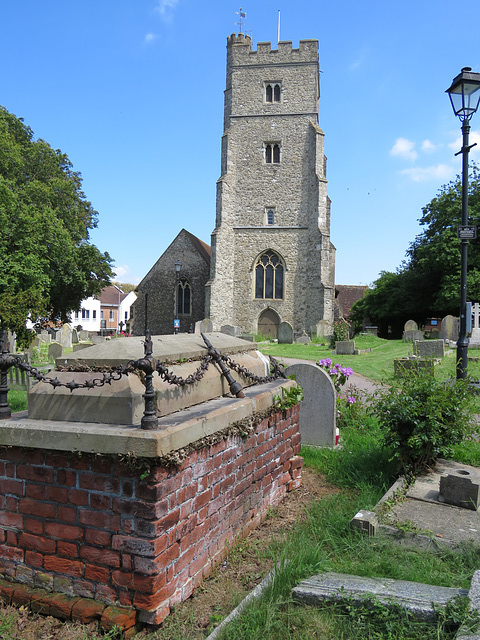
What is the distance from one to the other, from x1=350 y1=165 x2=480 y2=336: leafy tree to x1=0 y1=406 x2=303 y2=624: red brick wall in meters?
28.9

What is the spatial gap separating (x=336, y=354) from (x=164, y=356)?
1771 centimetres

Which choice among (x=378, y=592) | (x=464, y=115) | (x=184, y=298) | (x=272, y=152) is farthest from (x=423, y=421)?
(x=184, y=298)

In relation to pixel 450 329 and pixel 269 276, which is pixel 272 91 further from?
pixel 450 329

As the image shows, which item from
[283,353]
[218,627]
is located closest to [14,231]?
[283,353]

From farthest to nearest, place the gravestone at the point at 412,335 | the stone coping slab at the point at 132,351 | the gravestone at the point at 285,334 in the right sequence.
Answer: the gravestone at the point at 285,334 < the gravestone at the point at 412,335 < the stone coping slab at the point at 132,351

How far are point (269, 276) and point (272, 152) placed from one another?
846 cm

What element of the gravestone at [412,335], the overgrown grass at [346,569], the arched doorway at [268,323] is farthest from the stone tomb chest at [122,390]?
the arched doorway at [268,323]

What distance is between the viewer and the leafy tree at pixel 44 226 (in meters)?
19.9

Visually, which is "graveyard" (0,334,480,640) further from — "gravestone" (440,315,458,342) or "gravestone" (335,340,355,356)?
"gravestone" (440,315,458,342)

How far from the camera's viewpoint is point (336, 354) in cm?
2039

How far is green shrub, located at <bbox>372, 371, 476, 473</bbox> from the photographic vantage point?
4598mm

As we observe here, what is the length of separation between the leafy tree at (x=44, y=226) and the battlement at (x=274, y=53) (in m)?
13.9

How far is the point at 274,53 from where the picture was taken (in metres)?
31.7

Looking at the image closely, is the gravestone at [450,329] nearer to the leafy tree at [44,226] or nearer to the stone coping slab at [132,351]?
the leafy tree at [44,226]
